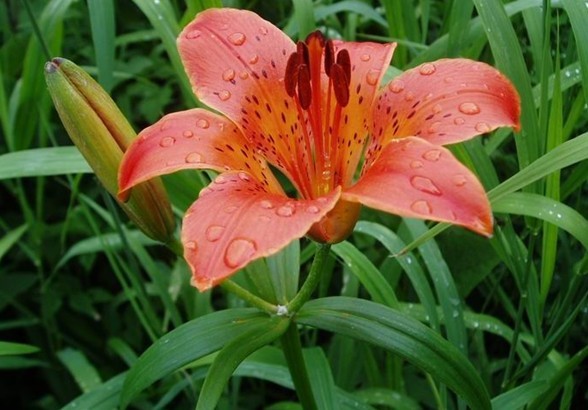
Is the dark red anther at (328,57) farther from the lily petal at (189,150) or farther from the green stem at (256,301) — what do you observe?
the green stem at (256,301)

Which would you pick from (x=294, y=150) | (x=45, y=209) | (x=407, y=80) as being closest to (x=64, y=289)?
(x=45, y=209)

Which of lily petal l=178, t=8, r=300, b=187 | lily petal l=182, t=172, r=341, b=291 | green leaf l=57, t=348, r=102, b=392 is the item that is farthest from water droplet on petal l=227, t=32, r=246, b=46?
green leaf l=57, t=348, r=102, b=392

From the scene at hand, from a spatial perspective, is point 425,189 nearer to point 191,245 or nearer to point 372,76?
point 191,245

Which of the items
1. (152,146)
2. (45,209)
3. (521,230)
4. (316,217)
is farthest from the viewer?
(45,209)

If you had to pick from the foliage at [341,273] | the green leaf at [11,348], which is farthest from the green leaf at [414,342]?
the green leaf at [11,348]

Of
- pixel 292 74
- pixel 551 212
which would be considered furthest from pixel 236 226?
pixel 551 212

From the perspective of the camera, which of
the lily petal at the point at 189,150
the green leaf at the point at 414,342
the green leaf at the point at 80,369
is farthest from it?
the green leaf at the point at 80,369

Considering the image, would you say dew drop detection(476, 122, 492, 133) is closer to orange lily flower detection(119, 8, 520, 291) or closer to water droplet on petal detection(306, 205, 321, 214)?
orange lily flower detection(119, 8, 520, 291)

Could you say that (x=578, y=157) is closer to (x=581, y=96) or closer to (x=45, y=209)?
(x=581, y=96)
